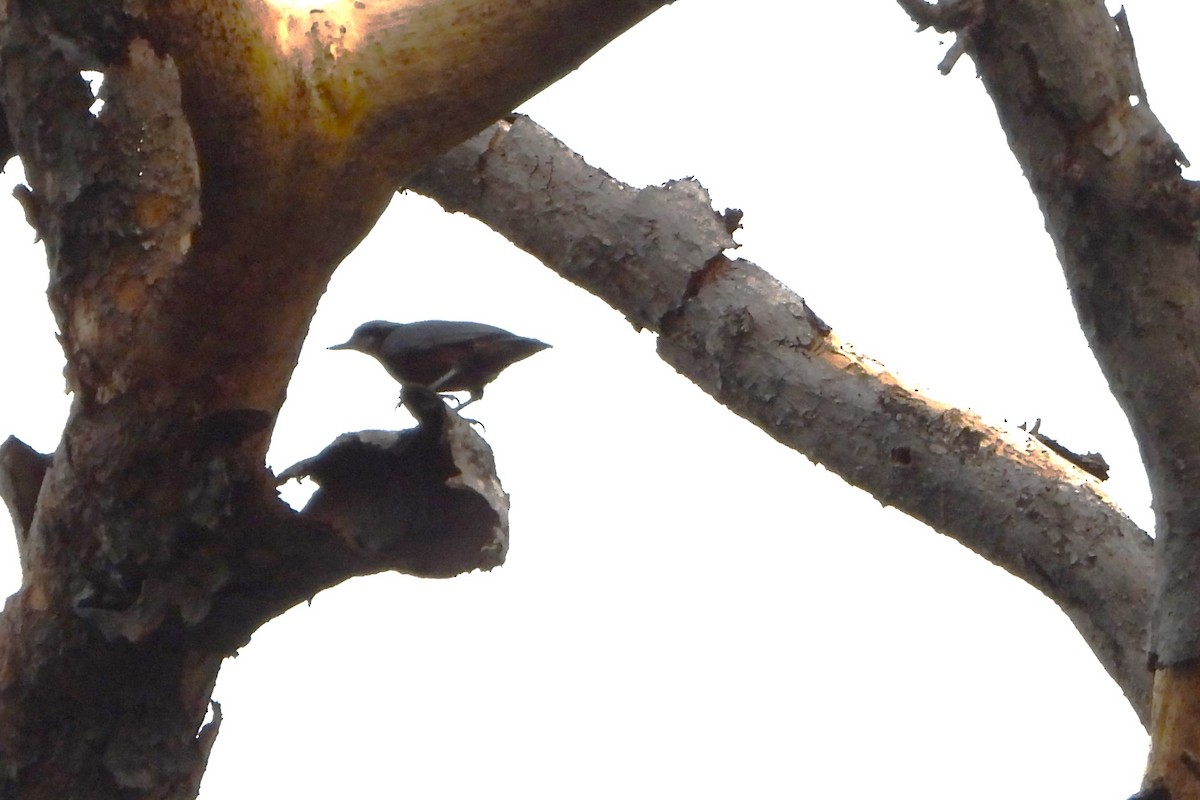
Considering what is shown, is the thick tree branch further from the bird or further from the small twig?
the small twig

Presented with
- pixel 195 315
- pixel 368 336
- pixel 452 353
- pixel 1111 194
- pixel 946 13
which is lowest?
pixel 195 315

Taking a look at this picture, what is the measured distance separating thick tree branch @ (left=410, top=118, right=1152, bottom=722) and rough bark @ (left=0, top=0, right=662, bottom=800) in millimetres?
1492

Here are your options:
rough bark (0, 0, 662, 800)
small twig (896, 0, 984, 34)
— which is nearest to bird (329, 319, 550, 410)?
rough bark (0, 0, 662, 800)

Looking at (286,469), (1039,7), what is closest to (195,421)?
(286,469)

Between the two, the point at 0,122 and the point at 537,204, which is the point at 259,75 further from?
the point at 537,204

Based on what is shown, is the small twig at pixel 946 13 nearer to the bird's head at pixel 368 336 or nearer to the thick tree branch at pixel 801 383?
the thick tree branch at pixel 801 383

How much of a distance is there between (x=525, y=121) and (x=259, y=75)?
215cm

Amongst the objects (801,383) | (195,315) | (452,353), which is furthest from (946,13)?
(452,353)

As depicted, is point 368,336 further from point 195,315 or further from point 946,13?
point 946,13

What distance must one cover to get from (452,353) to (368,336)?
1.08m

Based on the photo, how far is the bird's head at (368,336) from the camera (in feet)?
15.8

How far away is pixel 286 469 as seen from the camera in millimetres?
2689

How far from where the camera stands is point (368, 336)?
→ 4.91 metres

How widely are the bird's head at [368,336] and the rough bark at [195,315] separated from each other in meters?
2.14
